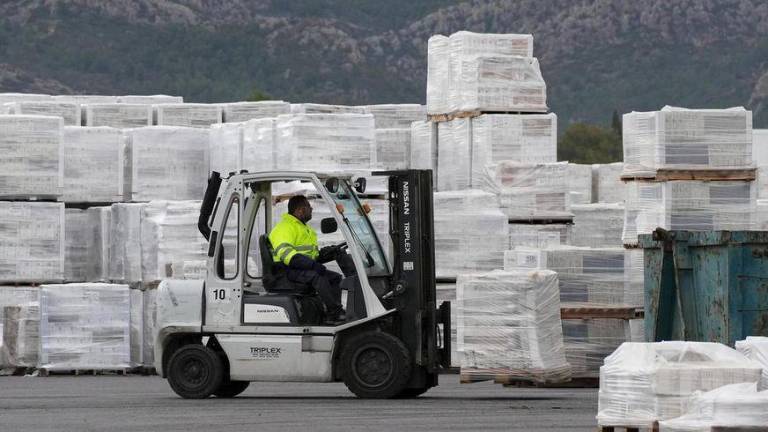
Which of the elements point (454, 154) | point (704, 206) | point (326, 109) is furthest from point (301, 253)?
point (326, 109)

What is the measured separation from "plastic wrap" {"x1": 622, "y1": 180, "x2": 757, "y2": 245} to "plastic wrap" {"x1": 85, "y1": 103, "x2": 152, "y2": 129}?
7492 millimetres

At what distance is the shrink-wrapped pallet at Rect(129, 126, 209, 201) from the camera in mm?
17281

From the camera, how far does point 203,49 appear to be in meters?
82.0

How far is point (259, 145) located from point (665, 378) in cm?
811

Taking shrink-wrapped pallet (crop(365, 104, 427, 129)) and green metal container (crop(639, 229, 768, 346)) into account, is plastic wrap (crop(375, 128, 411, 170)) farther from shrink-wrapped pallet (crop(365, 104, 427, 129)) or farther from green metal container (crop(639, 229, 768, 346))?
green metal container (crop(639, 229, 768, 346))

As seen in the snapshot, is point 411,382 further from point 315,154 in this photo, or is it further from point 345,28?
point 345,28

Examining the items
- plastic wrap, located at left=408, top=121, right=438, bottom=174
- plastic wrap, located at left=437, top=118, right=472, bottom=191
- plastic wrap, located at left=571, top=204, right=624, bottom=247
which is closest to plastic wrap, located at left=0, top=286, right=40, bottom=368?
plastic wrap, located at left=408, top=121, right=438, bottom=174

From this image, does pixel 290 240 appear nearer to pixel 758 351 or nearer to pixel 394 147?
pixel 758 351

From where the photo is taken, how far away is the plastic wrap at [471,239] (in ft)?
48.5

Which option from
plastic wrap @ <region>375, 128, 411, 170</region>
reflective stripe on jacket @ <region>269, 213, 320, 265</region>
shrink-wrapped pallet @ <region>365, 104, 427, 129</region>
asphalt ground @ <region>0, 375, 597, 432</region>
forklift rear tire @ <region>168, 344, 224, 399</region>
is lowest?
asphalt ground @ <region>0, 375, 597, 432</region>

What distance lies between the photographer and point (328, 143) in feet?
50.2

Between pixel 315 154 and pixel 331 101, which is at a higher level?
A: pixel 331 101

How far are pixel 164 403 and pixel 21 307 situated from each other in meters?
5.27

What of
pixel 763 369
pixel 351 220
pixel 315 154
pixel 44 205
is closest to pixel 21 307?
pixel 44 205
